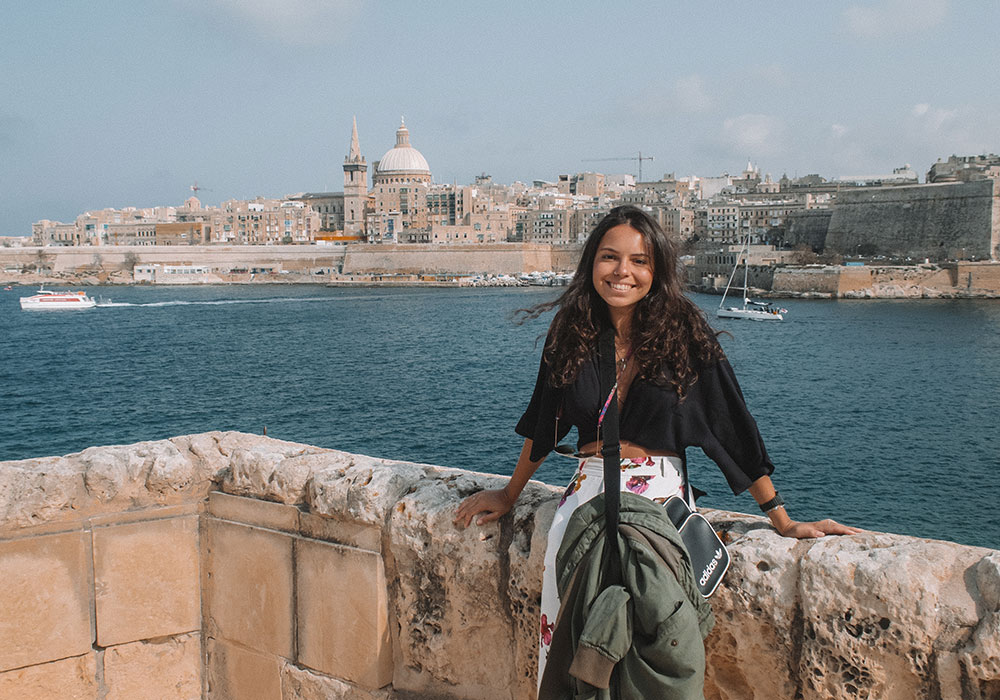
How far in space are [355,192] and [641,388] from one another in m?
84.0

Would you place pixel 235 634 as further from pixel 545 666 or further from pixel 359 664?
pixel 545 666

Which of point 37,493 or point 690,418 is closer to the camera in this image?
point 690,418

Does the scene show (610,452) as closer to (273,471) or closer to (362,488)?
(362,488)

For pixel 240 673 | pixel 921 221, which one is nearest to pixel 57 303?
pixel 240 673

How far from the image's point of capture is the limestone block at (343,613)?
62.9 inches

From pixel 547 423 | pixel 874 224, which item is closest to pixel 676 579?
pixel 547 423

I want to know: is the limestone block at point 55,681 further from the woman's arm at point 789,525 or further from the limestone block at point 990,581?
the limestone block at point 990,581

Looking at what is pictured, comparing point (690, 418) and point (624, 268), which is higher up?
point (624, 268)

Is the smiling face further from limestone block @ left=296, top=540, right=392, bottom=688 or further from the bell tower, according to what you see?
the bell tower

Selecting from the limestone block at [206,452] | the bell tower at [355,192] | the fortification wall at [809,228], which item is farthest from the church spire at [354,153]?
the limestone block at [206,452]

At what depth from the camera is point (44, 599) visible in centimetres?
170

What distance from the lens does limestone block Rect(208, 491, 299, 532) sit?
170cm

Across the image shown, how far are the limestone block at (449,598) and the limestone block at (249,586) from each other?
0.24 meters

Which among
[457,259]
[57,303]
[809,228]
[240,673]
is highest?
[809,228]
